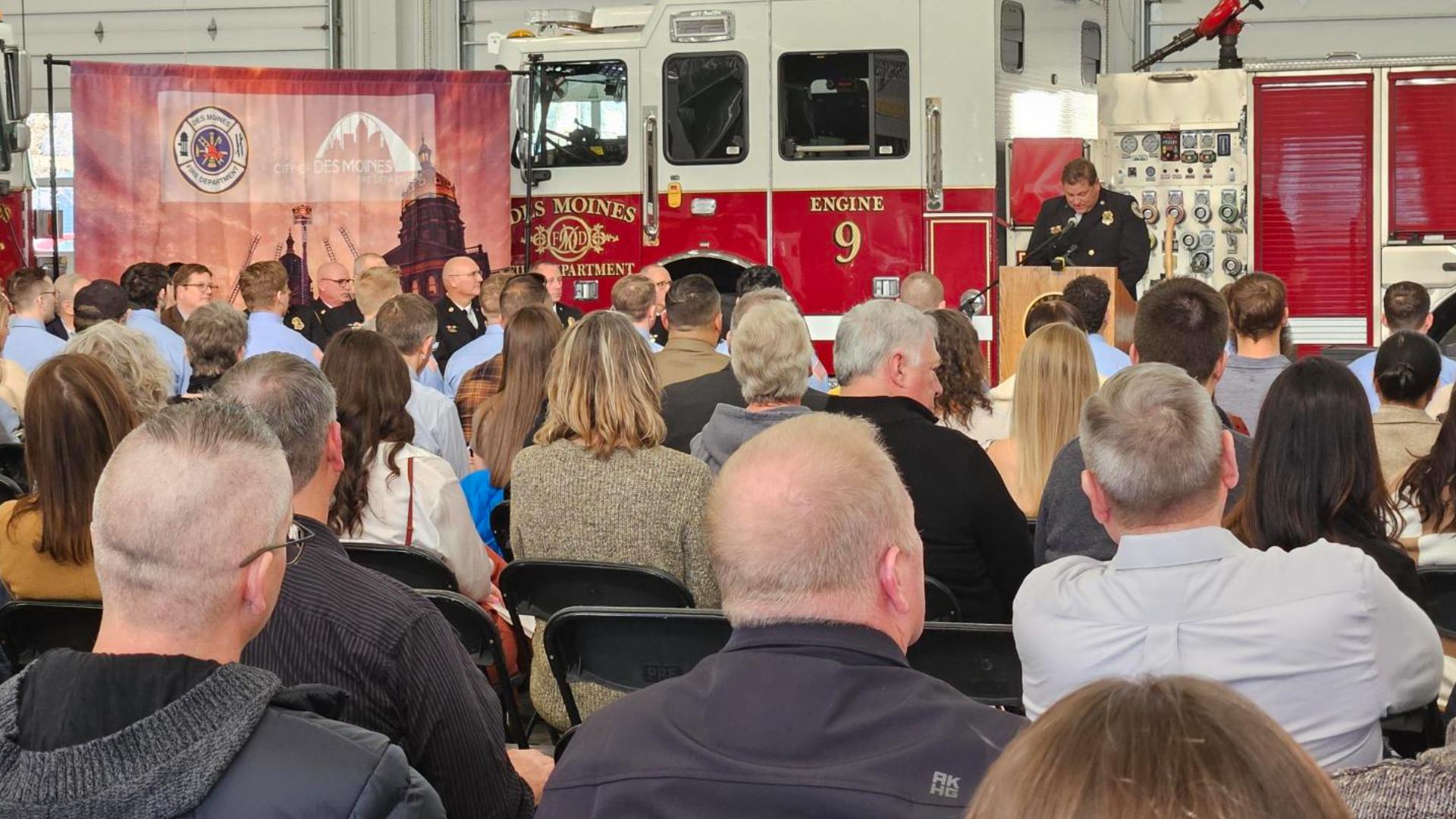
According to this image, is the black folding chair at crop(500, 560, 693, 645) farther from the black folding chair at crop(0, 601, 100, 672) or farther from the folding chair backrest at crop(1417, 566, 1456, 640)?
the folding chair backrest at crop(1417, 566, 1456, 640)

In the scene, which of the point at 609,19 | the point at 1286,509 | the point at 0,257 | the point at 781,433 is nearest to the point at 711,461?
the point at 1286,509

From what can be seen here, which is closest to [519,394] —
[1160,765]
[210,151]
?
[1160,765]

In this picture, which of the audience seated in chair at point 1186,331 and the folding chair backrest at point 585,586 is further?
the audience seated in chair at point 1186,331

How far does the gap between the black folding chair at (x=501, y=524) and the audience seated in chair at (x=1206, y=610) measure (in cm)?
278

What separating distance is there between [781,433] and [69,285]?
9.36 meters

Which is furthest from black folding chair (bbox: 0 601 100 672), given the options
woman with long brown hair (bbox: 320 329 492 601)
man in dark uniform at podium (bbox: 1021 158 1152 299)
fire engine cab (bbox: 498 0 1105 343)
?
fire engine cab (bbox: 498 0 1105 343)

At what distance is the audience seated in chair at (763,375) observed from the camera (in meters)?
5.23

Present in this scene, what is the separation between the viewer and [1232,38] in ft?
42.4

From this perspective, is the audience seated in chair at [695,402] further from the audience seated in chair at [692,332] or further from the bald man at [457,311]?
the bald man at [457,311]

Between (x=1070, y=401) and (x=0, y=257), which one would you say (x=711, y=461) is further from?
(x=0, y=257)

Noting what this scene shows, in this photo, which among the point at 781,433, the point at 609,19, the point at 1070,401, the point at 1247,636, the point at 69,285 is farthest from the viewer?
the point at 609,19

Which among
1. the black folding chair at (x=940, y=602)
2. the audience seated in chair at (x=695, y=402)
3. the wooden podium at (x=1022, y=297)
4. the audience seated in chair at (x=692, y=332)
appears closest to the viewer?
the black folding chair at (x=940, y=602)

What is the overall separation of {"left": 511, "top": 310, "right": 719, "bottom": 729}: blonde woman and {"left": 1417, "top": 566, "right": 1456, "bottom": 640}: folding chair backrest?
5.62 ft

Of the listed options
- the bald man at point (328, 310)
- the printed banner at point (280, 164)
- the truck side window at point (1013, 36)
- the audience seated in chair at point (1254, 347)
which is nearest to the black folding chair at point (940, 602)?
the audience seated in chair at point (1254, 347)
